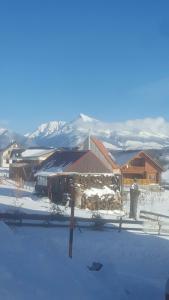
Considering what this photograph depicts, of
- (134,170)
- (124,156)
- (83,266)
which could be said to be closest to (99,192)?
(83,266)

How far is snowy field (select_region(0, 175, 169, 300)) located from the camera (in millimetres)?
9625

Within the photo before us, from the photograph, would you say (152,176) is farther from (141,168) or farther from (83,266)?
(83,266)

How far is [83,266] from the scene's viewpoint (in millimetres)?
12234

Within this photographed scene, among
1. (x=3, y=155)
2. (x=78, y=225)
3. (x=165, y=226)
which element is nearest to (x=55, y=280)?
(x=78, y=225)

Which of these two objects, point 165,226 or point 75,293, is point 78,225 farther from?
point 75,293

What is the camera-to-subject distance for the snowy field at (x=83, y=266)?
962cm

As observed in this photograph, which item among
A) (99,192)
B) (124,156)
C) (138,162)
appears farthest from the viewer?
(124,156)

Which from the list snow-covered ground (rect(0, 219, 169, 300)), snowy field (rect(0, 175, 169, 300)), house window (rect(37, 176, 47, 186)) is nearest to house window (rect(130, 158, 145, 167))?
house window (rect(37, 176, 47, 186))

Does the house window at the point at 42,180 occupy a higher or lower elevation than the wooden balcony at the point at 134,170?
lower

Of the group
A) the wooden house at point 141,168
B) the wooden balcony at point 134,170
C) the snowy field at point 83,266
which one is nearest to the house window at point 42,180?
the snowy field at point 83,266

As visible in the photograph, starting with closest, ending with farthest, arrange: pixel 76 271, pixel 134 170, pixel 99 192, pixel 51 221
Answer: pixel 76 271
pixel 51 221
pixel 99 192
pixel 134 170

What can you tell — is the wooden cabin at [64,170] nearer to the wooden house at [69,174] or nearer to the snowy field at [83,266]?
the wooden house at [69,174]

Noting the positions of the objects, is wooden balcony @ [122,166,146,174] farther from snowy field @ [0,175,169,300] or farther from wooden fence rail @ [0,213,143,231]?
snowy field @ [0,175,169,300]

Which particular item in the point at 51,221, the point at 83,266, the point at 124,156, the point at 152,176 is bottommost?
the point at 83,266
